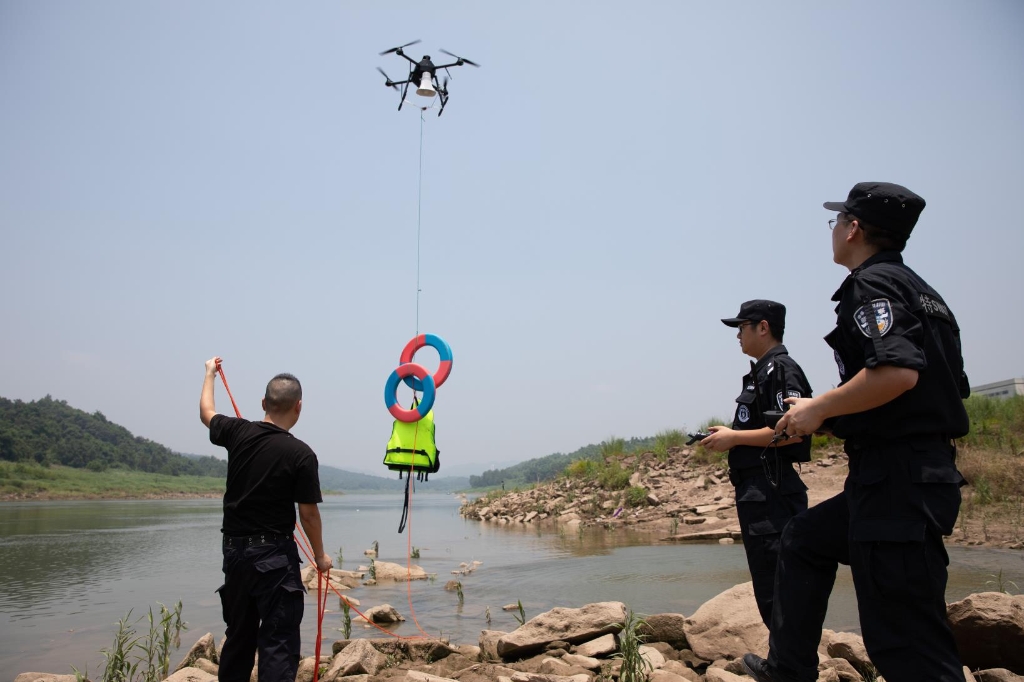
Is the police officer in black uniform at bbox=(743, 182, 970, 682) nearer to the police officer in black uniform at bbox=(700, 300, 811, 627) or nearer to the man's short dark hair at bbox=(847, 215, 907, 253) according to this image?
the man's short dark hair at bbox=(847, 215, 907, 253)

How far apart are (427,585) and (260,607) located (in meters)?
6.18

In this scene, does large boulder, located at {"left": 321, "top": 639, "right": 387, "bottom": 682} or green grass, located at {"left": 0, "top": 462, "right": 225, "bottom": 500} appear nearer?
large boulder, located at {"left": 321, "top": 639, "right": 387, "bottom": 682}

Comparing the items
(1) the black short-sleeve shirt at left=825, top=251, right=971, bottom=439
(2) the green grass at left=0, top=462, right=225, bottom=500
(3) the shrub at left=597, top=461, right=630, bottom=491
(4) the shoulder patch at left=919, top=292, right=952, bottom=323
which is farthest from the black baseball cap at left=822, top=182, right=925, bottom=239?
(2) the green grass at left=0, top=462, right=225, bottom=500

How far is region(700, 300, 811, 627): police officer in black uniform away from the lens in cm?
369

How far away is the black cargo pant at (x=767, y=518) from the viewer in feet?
12.1

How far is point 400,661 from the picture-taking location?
197 inches

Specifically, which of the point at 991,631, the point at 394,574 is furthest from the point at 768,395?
the point at 394,574

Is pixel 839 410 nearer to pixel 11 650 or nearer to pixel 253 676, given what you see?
pixel 253 676

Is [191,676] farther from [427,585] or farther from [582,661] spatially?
[427,585]

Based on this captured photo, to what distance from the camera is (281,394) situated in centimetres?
392

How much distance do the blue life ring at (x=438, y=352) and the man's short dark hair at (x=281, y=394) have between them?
90.4 inches

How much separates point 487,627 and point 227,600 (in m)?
3.56

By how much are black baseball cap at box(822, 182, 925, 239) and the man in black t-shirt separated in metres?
3.11

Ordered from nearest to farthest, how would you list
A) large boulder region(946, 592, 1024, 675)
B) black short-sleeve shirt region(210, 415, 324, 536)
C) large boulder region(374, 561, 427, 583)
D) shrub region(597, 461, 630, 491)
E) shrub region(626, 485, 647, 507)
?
black short-sleeve shirt region(210, 415, 324, 536)
large boulder region(946, 592, 1024, 675)
large boulder region(374, 561, 427, 583)
shrub region(626, 485, 647, 507)
shrub region(597, 461, 630, 491)
